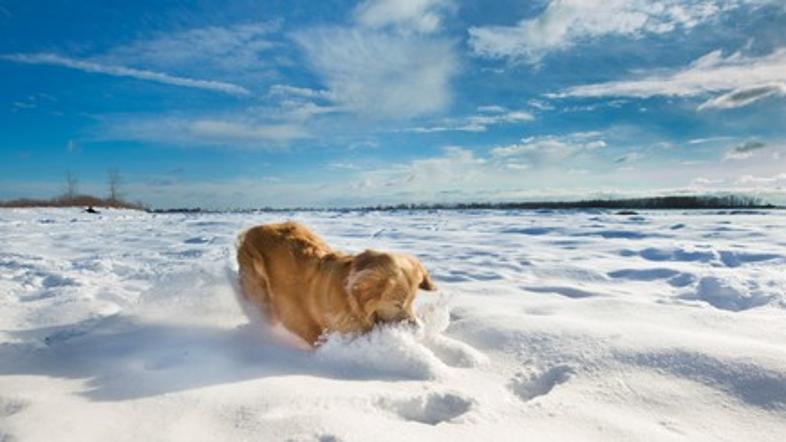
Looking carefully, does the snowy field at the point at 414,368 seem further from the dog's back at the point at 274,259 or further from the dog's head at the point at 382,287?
the dog's back at the point at 274,259

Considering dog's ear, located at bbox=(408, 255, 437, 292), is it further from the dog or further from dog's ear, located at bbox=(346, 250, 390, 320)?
dog's ear, located at bbox=(346, 250, 390, 320)

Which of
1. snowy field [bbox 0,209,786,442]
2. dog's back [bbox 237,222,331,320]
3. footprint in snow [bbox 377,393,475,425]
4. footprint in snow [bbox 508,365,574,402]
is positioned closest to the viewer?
snowy field [bbox 0,209,786,442]

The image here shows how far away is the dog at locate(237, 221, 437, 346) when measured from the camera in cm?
336

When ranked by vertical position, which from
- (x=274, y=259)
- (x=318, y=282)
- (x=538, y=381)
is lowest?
(x=538, y=381)

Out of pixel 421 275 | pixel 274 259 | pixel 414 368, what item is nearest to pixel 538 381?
pixel 414 368

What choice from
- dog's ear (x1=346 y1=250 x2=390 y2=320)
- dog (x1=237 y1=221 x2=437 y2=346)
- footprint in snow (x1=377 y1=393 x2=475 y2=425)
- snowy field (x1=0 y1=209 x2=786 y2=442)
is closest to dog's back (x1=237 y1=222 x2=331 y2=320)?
dog (x1=237 y1=221 x2=437 y2=346)

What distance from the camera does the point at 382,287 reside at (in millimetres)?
3322

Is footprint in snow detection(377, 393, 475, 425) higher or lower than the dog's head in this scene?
lower

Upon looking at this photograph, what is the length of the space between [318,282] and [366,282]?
2.14 ft

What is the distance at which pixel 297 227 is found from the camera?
4.49m

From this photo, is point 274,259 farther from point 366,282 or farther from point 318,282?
point 366,282

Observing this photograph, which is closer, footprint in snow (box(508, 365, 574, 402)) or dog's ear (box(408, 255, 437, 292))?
→ footprint in snow (box(508, 365, 574, 402))

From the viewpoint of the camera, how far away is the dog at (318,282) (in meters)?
3.36

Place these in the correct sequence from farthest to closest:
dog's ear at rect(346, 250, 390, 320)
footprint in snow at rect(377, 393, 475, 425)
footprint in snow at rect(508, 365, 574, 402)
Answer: dog's ear at rect(346, 250, 390, 320), footprint in snow at rect(508, 365, 574, 402), footprint in snow at rect(377, 393, 475, 425)
